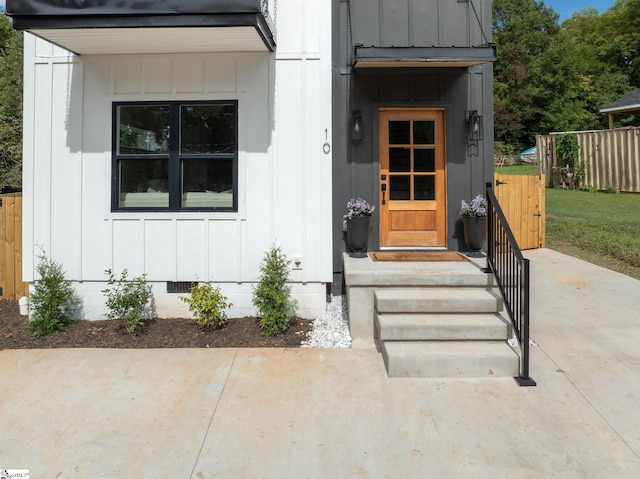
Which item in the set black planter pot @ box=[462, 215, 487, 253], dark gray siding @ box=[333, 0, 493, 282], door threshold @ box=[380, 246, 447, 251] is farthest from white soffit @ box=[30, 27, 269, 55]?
black planter pot @ box=[462, 215, 487, 253]

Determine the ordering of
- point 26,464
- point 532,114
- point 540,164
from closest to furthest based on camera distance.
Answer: point 26,464 → point 540,164 → point 532,114

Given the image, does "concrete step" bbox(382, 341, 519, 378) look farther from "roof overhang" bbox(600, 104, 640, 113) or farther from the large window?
"roof overhang" bbox(600, 104, 640, 113)

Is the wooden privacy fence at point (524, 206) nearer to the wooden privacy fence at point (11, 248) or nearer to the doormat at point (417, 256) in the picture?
the doormat at point (417, 256)

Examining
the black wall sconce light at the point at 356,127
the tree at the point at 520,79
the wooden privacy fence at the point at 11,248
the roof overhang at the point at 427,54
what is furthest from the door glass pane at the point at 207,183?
the tree at the point at 520,79

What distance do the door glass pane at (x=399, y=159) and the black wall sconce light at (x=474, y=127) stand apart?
0.85 metres

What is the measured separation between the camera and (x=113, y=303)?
16.4 ft

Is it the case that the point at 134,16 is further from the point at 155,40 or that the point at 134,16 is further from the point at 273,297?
the point at 273,297

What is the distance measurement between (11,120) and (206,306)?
11.4 metres

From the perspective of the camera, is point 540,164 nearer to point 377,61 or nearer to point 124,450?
point 377,61

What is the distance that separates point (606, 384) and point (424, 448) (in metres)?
1.87

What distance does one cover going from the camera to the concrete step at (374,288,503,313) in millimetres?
4418

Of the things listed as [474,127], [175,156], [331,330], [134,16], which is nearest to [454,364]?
[331,330]

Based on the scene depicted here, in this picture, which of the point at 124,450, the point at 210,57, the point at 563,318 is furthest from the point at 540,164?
the point at 124,450

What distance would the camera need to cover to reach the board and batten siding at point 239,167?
5.44 meters
